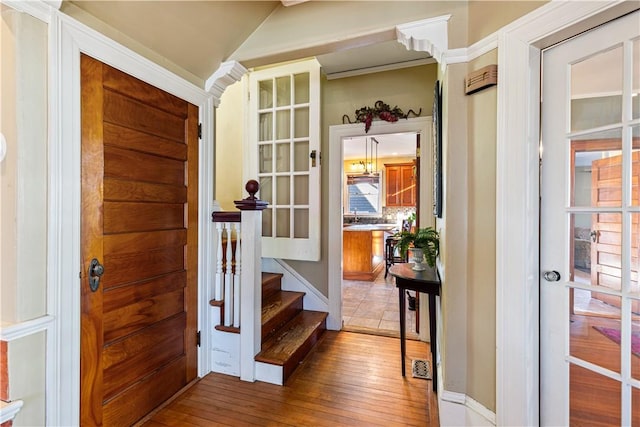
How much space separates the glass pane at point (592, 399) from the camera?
114 centimetres

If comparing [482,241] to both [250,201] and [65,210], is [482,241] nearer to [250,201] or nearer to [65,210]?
[250,201]

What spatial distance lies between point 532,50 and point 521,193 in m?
0.63

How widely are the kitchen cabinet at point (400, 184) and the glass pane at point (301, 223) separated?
488 cm

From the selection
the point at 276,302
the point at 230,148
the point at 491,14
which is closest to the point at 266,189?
the point at 230,148

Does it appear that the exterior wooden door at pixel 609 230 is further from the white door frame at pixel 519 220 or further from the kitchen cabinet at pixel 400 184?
→ the kitchen cabinet at pixel 400 184

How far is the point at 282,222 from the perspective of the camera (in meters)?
3.12

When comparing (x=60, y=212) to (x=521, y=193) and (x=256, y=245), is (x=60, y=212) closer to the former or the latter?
(x=256, y=245)

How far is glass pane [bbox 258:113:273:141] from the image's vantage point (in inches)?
123

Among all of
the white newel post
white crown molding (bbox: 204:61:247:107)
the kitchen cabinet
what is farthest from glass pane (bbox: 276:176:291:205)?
the kitchen cabinet

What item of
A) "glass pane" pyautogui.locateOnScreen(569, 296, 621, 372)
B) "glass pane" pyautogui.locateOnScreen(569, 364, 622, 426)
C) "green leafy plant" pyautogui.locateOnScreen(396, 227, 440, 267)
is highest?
"green leafy plant" pyautogui.locateOnScreen(396, 227, 440, 267)

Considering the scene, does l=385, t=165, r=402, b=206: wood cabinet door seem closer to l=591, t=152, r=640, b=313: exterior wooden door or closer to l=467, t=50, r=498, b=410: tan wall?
l=467, t=50, r=498, b=410: tan wall

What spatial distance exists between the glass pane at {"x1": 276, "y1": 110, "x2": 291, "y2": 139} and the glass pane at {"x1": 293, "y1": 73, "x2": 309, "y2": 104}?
0.18 meters

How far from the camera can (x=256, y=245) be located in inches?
85.3

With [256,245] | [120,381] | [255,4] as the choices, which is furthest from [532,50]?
[120,381]
